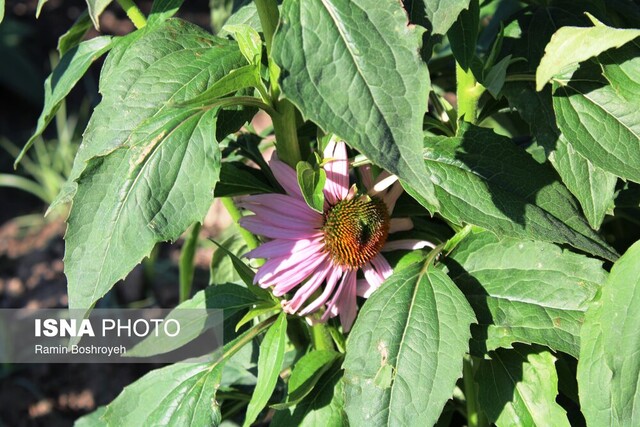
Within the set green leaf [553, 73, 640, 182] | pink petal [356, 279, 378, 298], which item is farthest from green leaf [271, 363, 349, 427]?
green leaf [553, 73, 640, 182]

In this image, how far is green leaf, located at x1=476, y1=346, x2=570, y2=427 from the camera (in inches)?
40.2

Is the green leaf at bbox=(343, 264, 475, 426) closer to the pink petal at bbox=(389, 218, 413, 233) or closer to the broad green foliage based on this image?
the broad green foliage

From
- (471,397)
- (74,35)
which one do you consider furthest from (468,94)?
(74,35)

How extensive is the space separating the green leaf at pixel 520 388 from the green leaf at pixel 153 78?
1.62ft

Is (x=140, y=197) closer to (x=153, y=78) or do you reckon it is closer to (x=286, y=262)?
Answer: (x=153, y=78)

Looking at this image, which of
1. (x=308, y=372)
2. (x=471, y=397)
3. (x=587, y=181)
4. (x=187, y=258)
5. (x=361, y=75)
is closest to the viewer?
(x=361, y=75)

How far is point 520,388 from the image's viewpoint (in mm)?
1047

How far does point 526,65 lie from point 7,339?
5.96 feet

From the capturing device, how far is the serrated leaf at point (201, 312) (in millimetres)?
1141

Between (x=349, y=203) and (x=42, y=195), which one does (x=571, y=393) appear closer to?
(x=349, y=203)

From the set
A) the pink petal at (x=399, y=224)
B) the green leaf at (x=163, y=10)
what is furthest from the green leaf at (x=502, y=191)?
the green leaf at (x=163, y=10)

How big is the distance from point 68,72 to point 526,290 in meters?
0.63

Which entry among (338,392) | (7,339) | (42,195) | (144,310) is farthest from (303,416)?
(42,195)

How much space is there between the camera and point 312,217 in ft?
3.49
